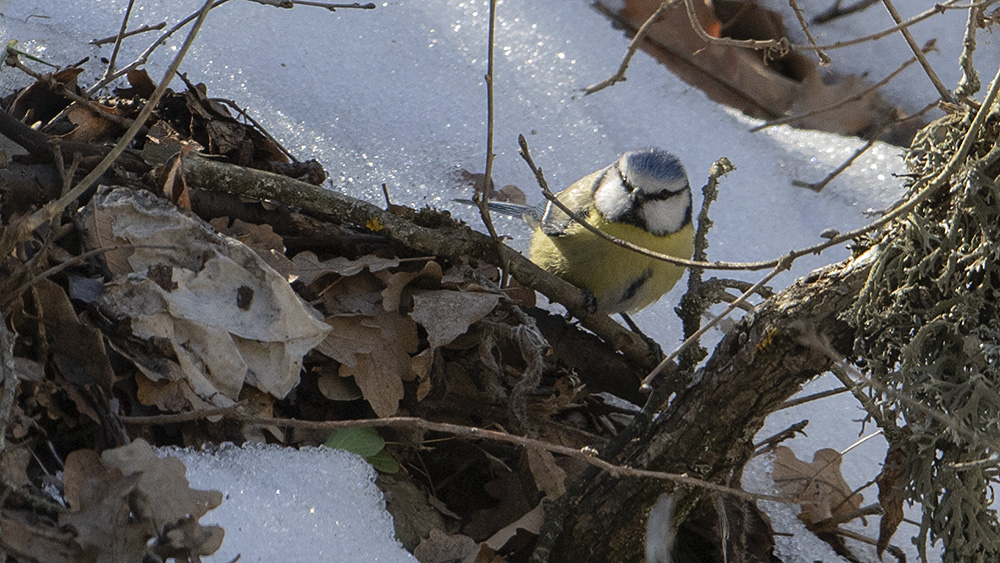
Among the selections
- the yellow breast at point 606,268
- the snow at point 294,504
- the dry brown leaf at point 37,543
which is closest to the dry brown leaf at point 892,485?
the snow at point 294,504

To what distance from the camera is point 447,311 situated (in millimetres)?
2031

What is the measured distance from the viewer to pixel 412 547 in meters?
1.75

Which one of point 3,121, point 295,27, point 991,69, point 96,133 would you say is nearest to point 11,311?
point 3,121

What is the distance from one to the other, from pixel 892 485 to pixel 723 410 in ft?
1.06

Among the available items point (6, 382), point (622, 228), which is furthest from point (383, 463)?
point (622, 228)

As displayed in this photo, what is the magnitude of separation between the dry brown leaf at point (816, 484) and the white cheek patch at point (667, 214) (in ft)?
2.85

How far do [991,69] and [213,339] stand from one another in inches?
126

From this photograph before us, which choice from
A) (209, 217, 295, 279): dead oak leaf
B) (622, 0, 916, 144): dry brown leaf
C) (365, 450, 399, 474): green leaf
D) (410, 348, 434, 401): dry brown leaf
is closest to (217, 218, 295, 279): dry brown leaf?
(209, 217, 295, 279): dead oak leaf

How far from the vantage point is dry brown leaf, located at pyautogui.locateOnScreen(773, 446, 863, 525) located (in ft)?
7.30

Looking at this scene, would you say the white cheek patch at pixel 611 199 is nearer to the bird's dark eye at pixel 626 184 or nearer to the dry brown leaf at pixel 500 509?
the bird's dark eye at pixel 626 184

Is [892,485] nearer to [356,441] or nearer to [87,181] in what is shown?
[356,441]

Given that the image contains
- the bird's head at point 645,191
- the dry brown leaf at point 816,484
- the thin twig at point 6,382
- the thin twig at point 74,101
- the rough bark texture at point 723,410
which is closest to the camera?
the thin twig at point 6,382

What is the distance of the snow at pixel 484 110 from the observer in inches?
104

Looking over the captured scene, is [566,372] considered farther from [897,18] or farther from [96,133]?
[96,133]
